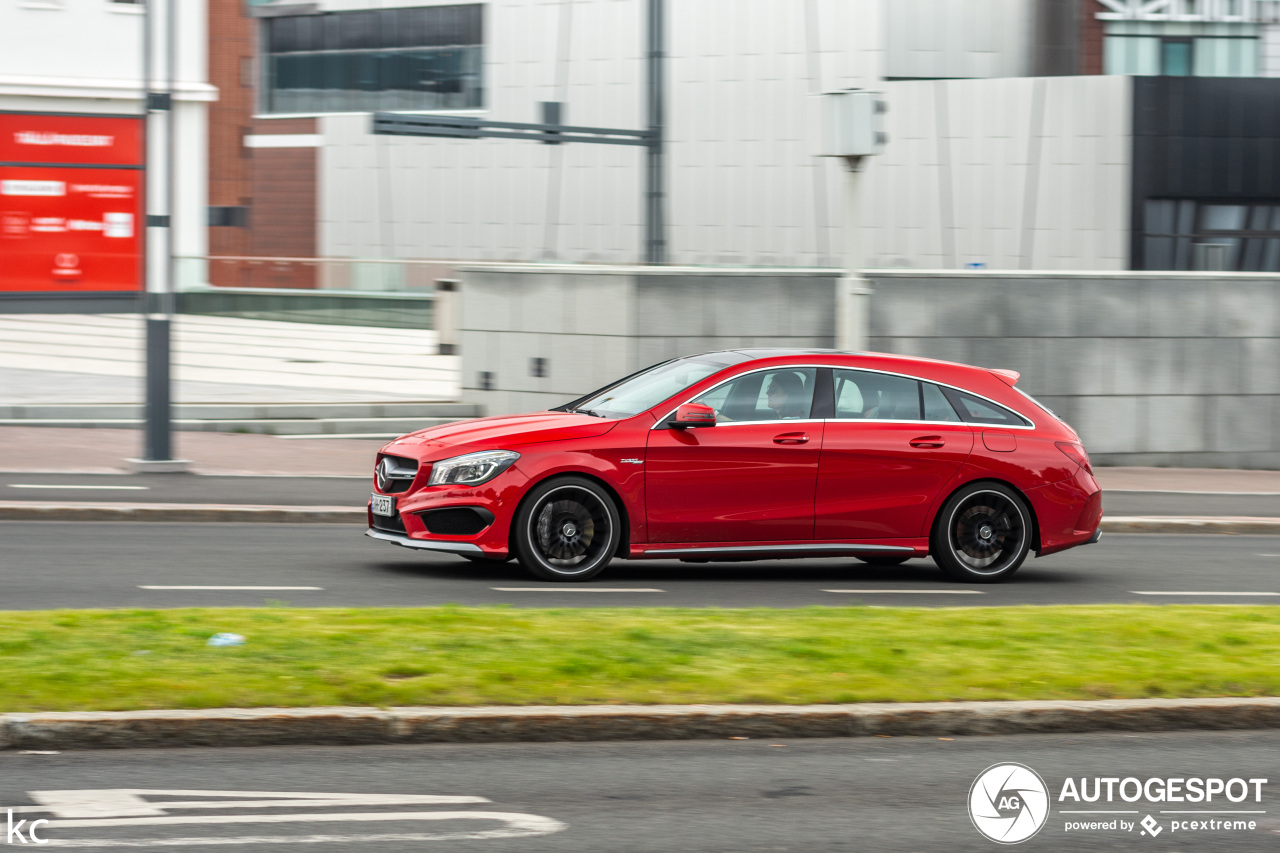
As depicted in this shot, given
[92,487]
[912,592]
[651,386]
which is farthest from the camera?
[92,487]

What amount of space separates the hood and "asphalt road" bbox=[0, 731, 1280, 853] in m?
4.06

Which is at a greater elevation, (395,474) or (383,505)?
(395,474)

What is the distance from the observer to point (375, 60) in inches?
1818

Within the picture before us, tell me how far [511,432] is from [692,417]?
1128mm

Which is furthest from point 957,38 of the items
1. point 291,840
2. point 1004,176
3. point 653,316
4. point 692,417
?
point 291,840

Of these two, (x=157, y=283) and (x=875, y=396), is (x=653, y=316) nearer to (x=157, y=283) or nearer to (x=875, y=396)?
(x=157, y=283)

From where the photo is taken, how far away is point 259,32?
48844 mm

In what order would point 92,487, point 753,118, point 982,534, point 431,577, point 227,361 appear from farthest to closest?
1. point 753,118
2. point 227,361
3. point 92,487
4. point 982,534
5. point 431,577

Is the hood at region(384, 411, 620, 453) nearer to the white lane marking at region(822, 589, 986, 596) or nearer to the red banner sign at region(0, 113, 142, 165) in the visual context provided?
the white lane marking at region(822, 589, 986, 596)

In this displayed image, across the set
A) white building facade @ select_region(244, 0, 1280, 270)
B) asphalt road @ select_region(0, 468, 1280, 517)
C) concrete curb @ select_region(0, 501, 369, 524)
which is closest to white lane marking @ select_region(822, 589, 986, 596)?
concrete curb @ select_region(0, 501, 369, 524)

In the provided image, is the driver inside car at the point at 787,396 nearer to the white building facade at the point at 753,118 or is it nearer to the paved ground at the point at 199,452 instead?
the paved ground at the point at 199,452

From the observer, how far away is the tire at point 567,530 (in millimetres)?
10148

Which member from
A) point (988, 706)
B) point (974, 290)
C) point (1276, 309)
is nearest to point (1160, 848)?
point (988, 706)

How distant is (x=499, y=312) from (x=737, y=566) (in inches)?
353
